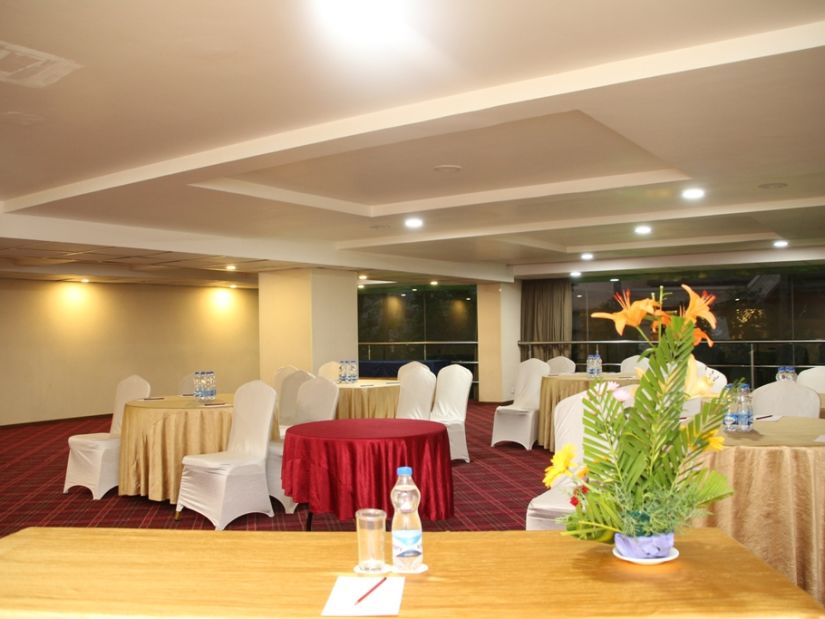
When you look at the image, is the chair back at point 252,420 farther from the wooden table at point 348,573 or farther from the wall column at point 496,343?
the wall column at point 496,343

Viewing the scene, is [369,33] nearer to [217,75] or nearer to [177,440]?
[217,75]

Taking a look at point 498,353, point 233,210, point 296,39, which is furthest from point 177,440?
point 498,353

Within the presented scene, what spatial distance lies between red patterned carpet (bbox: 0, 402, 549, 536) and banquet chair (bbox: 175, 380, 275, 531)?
6.3 inches

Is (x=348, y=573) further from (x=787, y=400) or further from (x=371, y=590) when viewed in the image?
(x=787, y=400)

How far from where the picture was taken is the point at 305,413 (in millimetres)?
6406

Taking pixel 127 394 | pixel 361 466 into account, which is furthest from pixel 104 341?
pixel 361 466

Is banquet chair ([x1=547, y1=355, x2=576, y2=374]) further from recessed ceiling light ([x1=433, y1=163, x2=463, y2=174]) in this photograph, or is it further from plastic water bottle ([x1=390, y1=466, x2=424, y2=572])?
plastic water bottle ([x1=390, y1=466, x2=424, y2=572])

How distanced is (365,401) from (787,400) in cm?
399

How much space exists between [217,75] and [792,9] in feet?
8.19

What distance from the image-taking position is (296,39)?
10.6ft

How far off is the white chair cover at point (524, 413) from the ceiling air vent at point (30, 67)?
650cm

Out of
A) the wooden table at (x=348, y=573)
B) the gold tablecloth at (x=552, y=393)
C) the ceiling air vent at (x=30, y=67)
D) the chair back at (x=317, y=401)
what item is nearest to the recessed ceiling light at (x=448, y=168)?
the chair back at (x=317, y=401)

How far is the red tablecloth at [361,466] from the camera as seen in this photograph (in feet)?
15.0

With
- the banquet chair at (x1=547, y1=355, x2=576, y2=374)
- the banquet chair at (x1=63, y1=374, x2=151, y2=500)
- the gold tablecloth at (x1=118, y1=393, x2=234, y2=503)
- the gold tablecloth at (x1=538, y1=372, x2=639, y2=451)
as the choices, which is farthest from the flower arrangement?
the banquet chair at (x1=547, y1=355, x2=576, y2=374)
